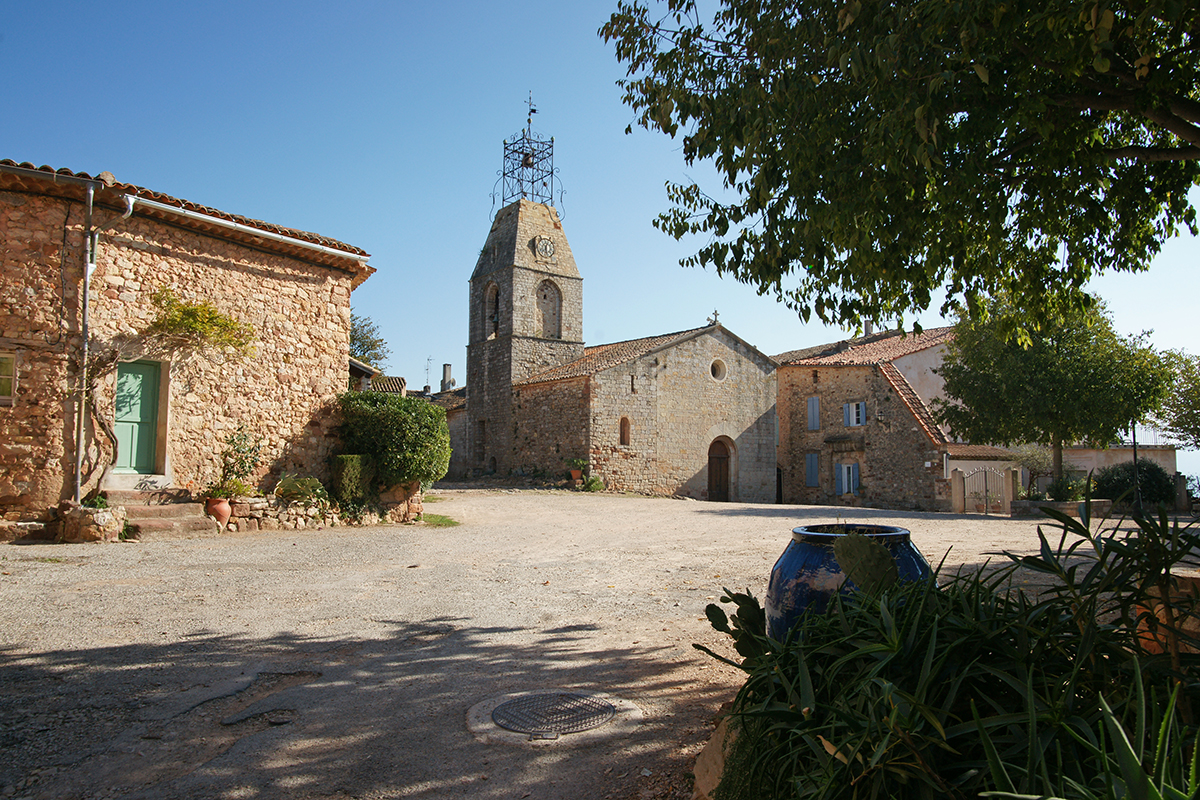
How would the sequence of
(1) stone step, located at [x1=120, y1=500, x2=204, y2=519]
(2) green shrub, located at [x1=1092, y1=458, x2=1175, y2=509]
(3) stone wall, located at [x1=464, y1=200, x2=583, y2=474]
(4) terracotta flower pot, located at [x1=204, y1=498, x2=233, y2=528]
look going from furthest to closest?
(3) stone wall, located at [x1=464, y1=200, x2=583, y2=474], (2) green shrub, located at [x1=1092, y1=458, x2=1175, y2=509], (4) terracotta flower pot, located at [x1=204, y1=498, x2=233, y2=528], (1) stone step, located at [x1=120, y1=500, x2=204, y2=519]

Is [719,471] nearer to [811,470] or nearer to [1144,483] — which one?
[811,470]

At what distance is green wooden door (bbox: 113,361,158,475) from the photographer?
1024 centimetres

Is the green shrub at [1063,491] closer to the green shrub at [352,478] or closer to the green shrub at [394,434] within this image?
the green shrub at [394,434]

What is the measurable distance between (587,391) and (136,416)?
14.8 meters

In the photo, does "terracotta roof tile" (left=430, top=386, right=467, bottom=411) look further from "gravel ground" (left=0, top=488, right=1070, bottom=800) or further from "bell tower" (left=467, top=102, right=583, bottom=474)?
"gravel ground" (left=0, top=488, right=1070, bottom=800)

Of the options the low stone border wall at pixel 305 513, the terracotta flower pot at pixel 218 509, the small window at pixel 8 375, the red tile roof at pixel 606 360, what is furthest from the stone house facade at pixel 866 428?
the small window at pixel 8 375

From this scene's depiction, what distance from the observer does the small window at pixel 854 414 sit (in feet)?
83.4

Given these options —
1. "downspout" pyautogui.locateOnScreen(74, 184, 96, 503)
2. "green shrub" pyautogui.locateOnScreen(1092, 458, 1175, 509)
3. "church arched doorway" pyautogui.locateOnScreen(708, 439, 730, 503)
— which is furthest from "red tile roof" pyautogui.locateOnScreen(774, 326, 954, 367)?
"downspout" pyautogui.locateOnScreen(74, 184, 96, 503)

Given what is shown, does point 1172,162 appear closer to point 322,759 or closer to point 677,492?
point 322,759

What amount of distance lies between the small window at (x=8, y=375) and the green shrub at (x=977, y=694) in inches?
431

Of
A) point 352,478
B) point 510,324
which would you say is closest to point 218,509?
point 352,478

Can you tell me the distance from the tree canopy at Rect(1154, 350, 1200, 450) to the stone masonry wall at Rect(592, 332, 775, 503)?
1279 cm

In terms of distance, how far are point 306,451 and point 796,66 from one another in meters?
10.2

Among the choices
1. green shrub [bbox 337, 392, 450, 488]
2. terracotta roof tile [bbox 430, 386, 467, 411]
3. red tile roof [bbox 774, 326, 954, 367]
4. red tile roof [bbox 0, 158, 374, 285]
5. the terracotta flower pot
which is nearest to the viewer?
red tile roof [bbox 0, 158, 374, 285]
